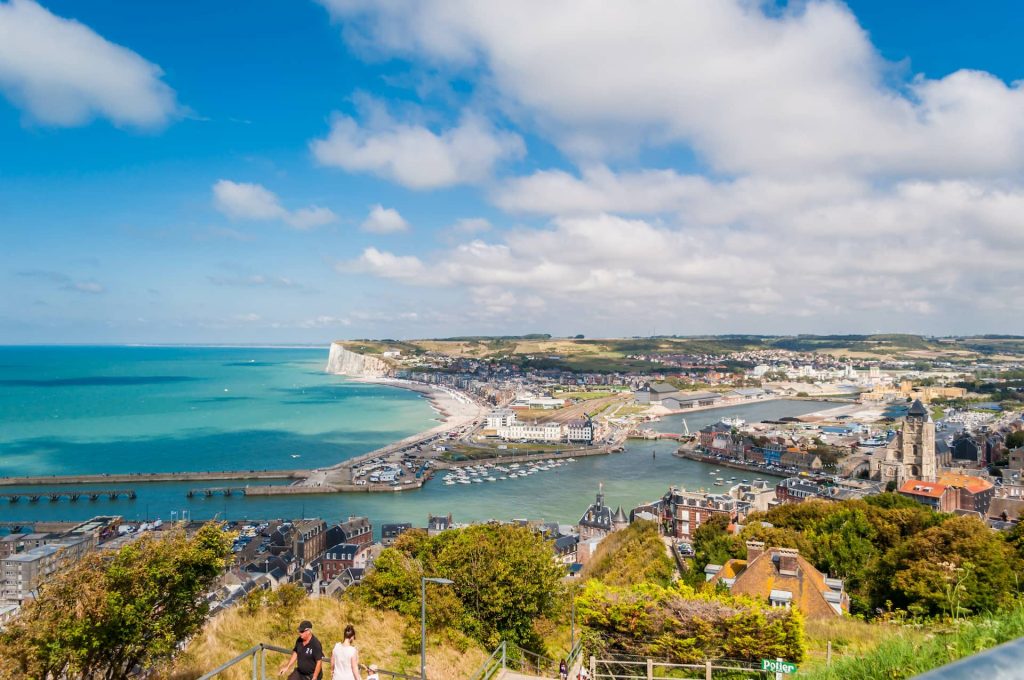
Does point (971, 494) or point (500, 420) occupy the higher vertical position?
point (971, 494)

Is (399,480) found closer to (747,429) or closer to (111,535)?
(111,535)

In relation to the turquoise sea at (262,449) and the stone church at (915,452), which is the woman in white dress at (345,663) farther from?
the stone church at (915,452)

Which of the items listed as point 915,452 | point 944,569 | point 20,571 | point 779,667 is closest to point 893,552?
point 944,569

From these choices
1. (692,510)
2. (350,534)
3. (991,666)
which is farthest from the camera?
(692,510)

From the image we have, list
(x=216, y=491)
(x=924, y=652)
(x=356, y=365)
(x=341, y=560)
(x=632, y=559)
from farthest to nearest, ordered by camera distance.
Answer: (x=356, y=365) → (x=216, y=491) → (x=341, y=560) → (x=632, y=559) → (x=924, y=652)

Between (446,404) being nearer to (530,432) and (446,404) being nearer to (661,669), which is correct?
(530,432)

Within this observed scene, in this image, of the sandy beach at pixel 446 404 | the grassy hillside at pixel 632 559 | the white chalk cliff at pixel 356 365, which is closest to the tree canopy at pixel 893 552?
the grassy hillside at pixel 632 559

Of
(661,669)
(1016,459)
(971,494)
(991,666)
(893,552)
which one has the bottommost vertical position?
(1016,459)

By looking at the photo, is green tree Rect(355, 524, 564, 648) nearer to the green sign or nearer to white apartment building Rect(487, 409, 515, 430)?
the green sign
